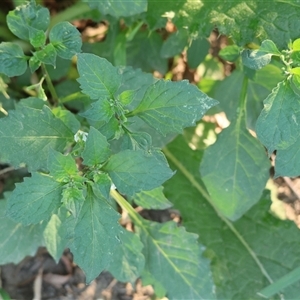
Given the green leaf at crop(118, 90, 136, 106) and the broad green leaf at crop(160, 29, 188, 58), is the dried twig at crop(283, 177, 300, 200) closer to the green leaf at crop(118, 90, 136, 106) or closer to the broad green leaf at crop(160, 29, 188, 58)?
the broad green leaf at crop(160, 29, 188, 58)

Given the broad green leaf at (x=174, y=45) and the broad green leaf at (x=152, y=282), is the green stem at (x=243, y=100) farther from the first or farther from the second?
the broad green leaf at (x=152, y=282)

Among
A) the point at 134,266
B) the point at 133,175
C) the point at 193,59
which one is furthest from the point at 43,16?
the point at 134,266

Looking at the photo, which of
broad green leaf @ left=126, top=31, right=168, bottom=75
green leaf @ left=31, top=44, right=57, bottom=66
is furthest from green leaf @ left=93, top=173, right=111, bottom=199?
broad green leaf @ left=126, top=31, right=168, bottom=75

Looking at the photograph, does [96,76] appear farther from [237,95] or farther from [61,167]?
[237,95]

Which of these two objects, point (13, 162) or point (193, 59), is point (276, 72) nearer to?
point (193, 59)

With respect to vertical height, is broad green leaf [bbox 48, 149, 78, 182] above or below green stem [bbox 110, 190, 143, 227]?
above

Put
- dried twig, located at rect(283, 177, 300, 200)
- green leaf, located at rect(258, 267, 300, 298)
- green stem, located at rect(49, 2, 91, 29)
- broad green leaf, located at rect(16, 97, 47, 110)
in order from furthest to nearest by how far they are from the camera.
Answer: dried twig, located at rect(283, 177, 300, 200) → green stem, located at rect(49, 2, 91, 29) → green leaf, located at rect(258, 267, 300, 298) → broad green leaf, located at rect(16, 97, 47, 110)

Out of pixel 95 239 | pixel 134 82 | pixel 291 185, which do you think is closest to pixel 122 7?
pixel 134 82
